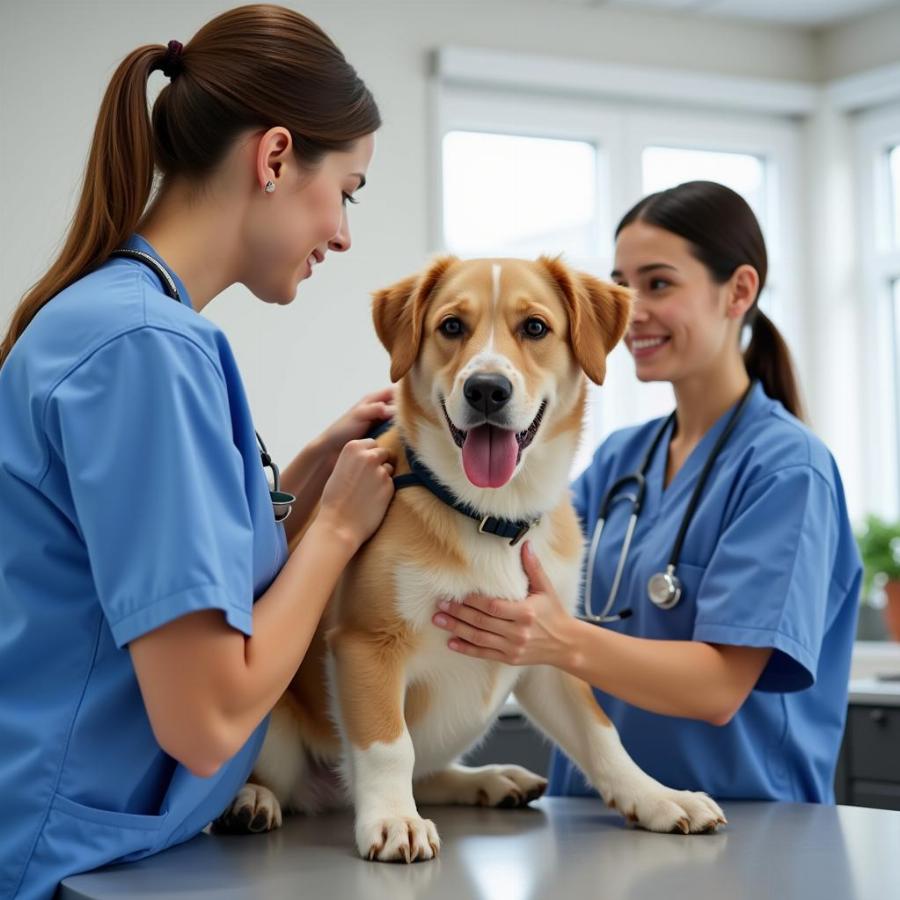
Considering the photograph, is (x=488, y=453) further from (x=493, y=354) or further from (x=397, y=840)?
(x=397, y=840)

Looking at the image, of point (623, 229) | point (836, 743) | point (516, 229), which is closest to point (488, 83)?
point (516, 229)

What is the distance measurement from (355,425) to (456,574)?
0.38 m

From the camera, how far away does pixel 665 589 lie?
184cm

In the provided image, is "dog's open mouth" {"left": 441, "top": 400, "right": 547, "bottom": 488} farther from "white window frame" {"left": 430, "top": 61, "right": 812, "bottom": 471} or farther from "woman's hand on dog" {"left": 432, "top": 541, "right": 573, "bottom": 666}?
"white window frame" {"left": 430, "top": 61, "right": 812, "bottom": 471}

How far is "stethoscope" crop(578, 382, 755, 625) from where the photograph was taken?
185cm

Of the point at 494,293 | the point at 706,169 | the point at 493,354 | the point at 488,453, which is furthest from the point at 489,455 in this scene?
the point at 706,169

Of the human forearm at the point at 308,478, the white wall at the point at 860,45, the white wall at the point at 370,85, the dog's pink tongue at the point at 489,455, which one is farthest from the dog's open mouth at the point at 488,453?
the white wall at the point at 860,45

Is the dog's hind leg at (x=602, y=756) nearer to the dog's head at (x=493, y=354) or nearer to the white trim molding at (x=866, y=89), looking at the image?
the dog's head at (x=493, y=354)

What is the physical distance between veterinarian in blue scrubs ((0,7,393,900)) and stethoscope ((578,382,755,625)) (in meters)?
0.63

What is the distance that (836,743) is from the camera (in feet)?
6.21

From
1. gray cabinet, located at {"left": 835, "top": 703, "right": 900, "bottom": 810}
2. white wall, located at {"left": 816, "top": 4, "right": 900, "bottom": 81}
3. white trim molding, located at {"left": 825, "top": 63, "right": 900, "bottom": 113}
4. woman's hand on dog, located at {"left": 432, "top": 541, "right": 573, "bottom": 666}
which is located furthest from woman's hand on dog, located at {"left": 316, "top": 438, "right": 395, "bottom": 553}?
white wall, located at {"left": 816, "top": 4, "right": 900, "bottom": 81}

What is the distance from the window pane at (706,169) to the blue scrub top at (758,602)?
3.02m

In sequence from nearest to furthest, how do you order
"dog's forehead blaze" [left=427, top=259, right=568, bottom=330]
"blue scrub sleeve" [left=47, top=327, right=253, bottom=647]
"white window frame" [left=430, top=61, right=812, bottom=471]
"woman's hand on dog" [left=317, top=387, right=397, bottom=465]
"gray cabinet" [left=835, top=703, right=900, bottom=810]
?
"blue scrub sleeve" [left=47, top=327, right=253, bottom=647], "dog's forehead blaze" [left=427, top=259, right=568, bottom=330], "woman's hand on dog" [left=317, top=387, right=397, bottom=465], "gray cabinet" [left=835, top=703, right=900, bottom=810], "white window frame" [left=430, top=61, right=812, bottom=471]

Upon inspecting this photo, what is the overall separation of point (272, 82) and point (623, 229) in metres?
0.92
